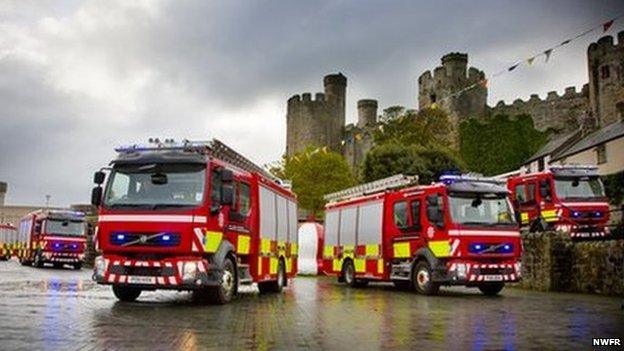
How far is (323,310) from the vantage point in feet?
41.4

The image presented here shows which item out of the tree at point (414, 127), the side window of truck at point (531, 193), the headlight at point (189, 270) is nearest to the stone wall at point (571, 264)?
the side window of truck at point (531, 193)

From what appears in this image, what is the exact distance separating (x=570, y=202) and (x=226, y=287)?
46.0ft

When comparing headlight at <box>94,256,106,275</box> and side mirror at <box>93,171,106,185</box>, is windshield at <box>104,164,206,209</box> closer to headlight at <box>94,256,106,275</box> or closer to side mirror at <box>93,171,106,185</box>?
side mirror at <box>93,171,106,185</box>

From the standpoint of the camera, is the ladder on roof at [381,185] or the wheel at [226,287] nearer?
the wheel at [226,287]

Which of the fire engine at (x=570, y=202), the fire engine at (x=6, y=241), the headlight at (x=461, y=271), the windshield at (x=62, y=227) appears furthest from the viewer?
the fire engine at (x=6, y=241)

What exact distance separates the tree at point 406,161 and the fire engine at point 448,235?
30472 millimetres

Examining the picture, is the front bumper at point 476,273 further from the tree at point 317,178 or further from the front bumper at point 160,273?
the tree at point 317,178

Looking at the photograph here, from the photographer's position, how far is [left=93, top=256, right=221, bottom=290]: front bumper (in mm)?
12680

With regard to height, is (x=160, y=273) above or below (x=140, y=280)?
above

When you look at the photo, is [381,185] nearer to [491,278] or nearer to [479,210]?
[479,210]

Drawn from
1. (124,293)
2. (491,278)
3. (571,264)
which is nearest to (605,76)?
(571,264)

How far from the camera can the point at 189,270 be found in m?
12.7

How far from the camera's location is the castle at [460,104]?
65438mm

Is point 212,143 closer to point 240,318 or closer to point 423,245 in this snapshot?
point 240,318
